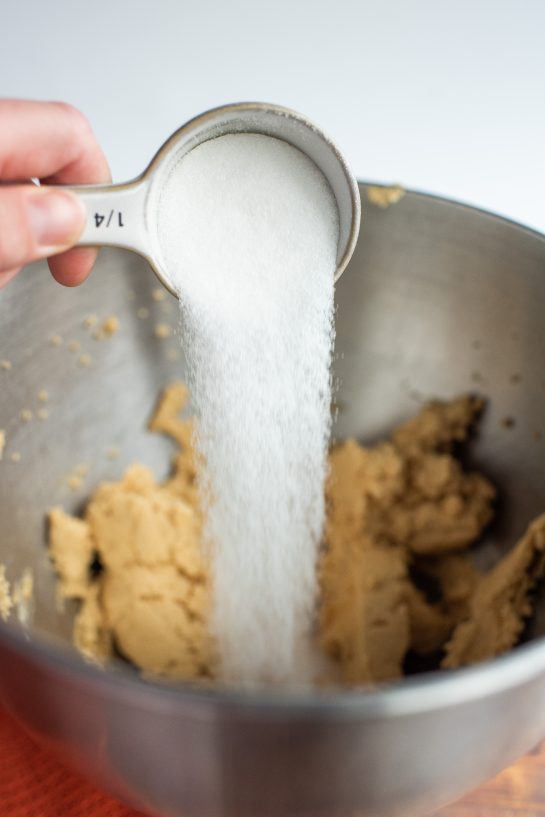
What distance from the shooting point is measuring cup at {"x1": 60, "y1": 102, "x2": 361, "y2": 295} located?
2.02 feet

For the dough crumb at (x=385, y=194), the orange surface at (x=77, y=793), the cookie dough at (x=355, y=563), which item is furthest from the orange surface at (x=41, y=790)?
the dough crumb at (x=385, y=194)

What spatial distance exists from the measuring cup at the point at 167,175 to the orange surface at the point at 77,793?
0.40 m

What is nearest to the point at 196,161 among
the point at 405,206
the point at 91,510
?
the point at 405,206

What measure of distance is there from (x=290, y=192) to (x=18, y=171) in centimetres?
25

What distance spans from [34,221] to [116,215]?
9 centimetres

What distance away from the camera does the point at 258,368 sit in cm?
77

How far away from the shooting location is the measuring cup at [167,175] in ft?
2.02

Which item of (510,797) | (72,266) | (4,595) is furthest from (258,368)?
(510,797)

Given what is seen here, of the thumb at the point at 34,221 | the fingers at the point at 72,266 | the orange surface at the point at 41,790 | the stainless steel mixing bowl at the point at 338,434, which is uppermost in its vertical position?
the thumb at the point at 34,221

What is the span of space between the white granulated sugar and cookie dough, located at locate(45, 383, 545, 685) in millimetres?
41

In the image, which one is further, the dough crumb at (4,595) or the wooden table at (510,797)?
the dough crumb at (4,595)

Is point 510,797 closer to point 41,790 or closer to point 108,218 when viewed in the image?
point 41,790

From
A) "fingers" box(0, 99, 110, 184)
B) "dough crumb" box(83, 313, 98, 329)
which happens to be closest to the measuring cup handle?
"fingers" box(0, 99, 110, 184)

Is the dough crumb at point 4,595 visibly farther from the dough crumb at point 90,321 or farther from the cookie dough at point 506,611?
the cookie dough at point 506,611
